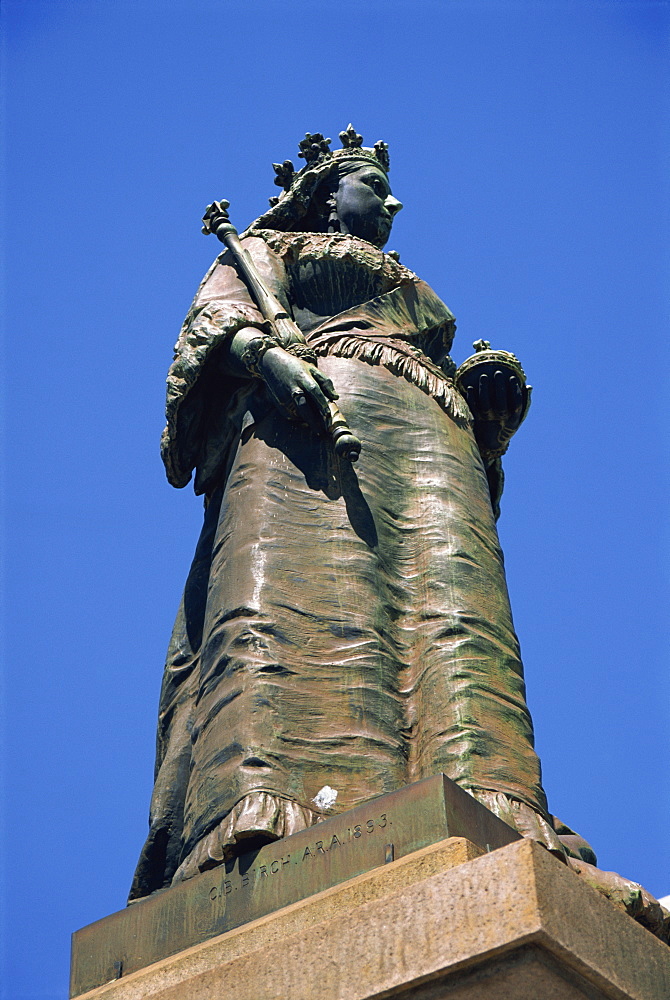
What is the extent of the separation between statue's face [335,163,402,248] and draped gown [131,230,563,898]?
383mm

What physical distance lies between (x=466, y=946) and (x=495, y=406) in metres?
4.36

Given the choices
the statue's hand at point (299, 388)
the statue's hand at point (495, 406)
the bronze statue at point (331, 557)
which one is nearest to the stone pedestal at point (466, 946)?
the bronze statue at point (331, 557)

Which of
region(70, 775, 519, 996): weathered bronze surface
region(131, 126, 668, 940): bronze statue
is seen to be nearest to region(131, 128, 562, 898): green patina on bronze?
region(131, 126, 668, 940): bronze statue

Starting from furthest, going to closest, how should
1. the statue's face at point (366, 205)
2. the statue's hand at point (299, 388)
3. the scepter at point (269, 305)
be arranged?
the statue's face at point (366, 205)
the statue's hand at point (299, 388)
the scepter at point (269, 305)

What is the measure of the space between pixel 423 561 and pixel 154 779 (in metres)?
1.65

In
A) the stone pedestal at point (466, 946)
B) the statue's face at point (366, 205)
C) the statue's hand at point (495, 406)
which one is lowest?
the stone pedestal at point (466, 946)

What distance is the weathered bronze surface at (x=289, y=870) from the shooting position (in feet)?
18.9

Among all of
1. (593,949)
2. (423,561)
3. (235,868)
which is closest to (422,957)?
(593,949)

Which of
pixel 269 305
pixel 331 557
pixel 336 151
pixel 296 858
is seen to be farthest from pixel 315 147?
pixel 296 858

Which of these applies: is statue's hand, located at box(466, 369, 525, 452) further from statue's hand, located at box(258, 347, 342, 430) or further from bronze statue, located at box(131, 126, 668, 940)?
statue's hand, located at box(258, 347, 342, 430)

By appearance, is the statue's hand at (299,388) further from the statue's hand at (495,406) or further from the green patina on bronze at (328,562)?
the statue's hand at (495,406)

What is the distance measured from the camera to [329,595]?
283 inches

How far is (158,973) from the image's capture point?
Answer: 589cm

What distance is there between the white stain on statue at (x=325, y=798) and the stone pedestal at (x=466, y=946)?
2.89ft
